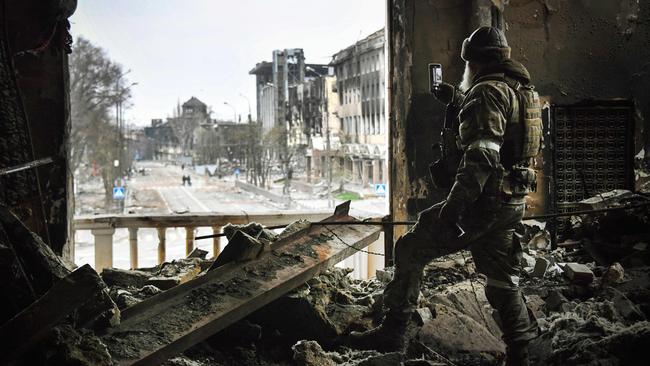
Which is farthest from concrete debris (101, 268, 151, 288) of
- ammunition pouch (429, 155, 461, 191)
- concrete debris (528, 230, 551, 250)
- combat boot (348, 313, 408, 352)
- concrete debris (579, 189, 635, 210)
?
concrete debris (579, 189, 635, 210)

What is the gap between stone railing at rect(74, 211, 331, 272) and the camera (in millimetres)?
5730

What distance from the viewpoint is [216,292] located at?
10.5ft

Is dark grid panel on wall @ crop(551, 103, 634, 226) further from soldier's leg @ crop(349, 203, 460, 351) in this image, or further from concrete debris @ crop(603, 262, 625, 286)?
soldier's leg @ crop(349, 203, 460, 351)

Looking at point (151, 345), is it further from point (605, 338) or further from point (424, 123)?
point (424, 123)

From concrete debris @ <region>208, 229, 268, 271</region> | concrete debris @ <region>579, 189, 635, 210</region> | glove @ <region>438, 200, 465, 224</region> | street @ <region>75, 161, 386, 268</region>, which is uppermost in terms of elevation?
glove @ <region>438, 200, 465, 224</region>

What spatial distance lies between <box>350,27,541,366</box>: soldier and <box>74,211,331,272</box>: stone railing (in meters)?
2.61

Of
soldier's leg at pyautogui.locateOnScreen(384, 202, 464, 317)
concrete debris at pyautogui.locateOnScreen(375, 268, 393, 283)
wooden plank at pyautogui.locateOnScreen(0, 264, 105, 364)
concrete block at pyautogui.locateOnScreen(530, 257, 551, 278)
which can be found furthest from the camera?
concrete debris at pyautogui.locateOnScreen(375, 268, 393, 283)

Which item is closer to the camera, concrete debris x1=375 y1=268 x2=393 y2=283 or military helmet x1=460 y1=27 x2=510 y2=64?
military helmet x1=460 y1=27 x2=510 y2=64

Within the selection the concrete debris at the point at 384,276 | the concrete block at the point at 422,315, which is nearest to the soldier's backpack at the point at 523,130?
the concrete block at the point at 422,315

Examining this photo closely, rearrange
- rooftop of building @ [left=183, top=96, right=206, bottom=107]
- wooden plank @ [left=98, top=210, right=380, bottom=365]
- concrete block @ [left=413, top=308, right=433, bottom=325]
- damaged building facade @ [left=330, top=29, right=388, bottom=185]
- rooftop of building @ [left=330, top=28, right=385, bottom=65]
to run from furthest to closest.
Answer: rooftop of building @ [left=183, top=96, right=206, bottom=107], damaged building facade @ [left=330, top=29, right=388, bottom=185], rooftop of building @ [left=330, top=28, right=385, bottom=65], concrete block @ [left=413, top=308, right=433, bottom=325], wooden plank @ [left=98, top=210, right=380, bottom=365]

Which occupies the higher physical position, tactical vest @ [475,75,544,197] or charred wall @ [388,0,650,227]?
charred wall @ [388,0,650,227]

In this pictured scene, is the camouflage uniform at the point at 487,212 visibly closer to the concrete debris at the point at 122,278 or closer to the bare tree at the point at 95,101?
the concrete debris at the point at 122,278

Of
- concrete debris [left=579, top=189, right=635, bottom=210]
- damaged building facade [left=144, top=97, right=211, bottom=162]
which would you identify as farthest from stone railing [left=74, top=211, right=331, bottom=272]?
damaged building facade [left=144, top=97, right=211, bottom=162]

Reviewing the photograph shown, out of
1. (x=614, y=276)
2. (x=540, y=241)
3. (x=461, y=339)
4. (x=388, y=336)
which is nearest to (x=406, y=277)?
(x=388, y=336)
